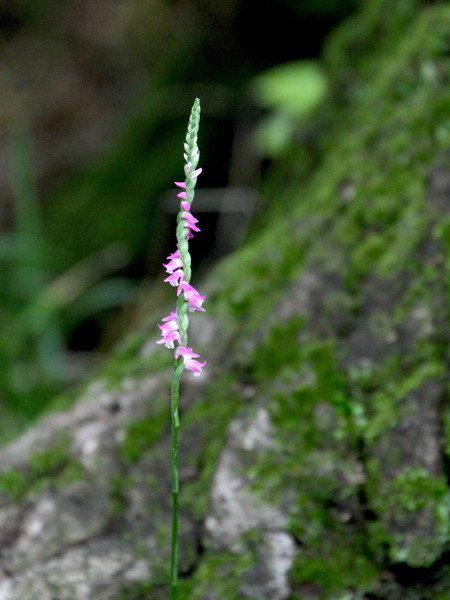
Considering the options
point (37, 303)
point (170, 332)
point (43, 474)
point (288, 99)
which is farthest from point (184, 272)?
point (37, 303)

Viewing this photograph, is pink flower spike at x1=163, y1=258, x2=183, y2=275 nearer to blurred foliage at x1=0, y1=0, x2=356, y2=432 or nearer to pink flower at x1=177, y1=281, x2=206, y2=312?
pink flower at x1=177, y1=281, x2=206, y2=312

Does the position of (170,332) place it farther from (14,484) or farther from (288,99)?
(288,99)

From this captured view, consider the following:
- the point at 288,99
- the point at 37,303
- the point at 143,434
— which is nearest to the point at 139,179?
the point at 37,303

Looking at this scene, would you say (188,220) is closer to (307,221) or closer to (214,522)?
(214,522)

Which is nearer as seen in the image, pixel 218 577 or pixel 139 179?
pixel 218 577

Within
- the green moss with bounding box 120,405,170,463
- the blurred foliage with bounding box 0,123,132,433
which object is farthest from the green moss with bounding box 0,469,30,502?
the blurred foliage with bounding box 0,123,132,433

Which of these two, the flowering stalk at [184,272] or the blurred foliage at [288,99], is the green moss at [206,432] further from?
the blurred foliage at [288,99]

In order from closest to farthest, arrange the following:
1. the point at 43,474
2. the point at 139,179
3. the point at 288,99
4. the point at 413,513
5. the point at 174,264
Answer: the point at 174,264 → the point at 413,513 → the point at 43,474 → the point at 288,99 → the point at 139,179

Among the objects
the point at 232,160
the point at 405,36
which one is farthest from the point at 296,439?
the point at 232,160

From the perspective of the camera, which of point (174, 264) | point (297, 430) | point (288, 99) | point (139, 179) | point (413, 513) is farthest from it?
point (139, 179)

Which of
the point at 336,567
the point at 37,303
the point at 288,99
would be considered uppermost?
the point at 288,99

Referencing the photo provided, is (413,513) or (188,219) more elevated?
(188,219)
